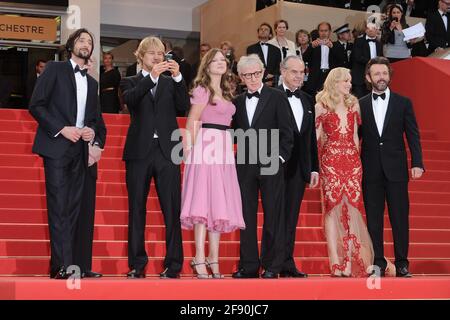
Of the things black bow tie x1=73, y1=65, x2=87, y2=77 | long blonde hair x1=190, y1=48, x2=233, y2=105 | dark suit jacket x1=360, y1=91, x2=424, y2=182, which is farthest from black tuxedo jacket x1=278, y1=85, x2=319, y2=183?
black bow tie x1=73, y1=65, x2=87, y2=77

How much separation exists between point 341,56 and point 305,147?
A: 6.07 meters

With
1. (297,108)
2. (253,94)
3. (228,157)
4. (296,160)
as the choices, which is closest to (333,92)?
(297,108)

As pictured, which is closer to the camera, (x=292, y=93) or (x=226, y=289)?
(x=226, y=289)

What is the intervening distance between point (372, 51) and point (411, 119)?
15.8 ft

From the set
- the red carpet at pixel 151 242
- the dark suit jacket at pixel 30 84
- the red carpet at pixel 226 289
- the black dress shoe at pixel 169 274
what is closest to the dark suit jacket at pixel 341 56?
the red carpet at pixel 151 242

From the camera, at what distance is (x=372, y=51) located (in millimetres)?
11953

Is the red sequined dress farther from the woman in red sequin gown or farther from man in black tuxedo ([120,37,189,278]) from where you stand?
man in black tuxedo ([120,37,189,278])

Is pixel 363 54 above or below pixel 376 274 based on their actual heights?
above

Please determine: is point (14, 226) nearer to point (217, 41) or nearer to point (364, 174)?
point (364, 174)

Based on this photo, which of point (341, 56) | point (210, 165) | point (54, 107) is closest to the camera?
point (54, 107)

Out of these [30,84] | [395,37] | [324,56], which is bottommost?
[30,84]

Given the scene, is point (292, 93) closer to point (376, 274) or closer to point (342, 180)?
point (342, 180)

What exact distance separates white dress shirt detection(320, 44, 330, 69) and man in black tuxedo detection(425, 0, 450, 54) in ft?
5.37

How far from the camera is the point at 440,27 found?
13047mm
